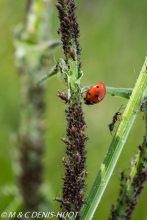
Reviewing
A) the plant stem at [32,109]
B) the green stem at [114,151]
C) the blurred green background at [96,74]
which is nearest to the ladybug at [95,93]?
the green stem at [114,151]

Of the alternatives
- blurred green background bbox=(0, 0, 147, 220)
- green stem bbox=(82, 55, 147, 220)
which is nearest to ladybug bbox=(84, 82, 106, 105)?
green stem bbox=(82, 55, 147, 220)

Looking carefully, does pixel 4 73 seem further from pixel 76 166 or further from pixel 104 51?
pixel 76 166

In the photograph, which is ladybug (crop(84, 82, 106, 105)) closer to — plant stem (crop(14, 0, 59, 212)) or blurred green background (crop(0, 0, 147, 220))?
plant stem (crop(14, 0, 59, 212))

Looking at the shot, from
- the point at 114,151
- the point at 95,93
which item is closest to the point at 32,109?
the point at 95,93

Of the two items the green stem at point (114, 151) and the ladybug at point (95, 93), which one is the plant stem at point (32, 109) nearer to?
the ladybug at point (95, 93)

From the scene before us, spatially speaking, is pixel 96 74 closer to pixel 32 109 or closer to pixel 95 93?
pixel 32 109

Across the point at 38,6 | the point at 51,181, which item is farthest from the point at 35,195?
the point at 38,6
